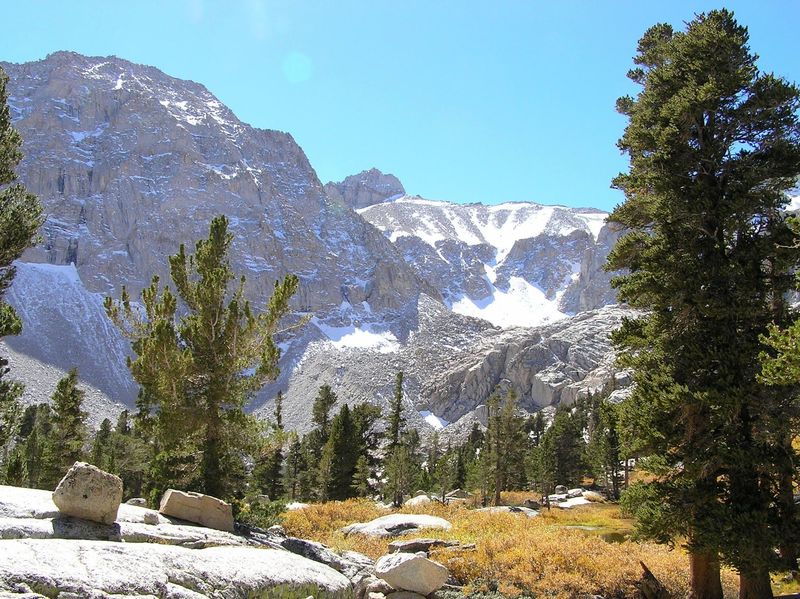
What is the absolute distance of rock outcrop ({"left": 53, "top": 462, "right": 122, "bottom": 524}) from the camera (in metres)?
10.4

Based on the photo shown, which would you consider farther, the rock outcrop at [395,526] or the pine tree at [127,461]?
the pine tree at [127,461]

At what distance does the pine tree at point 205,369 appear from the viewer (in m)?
18.2

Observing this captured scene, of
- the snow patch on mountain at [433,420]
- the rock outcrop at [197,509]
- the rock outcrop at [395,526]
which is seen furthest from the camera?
the snow patch on mountain at [433,420]

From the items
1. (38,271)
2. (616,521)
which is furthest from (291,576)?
(38,271)

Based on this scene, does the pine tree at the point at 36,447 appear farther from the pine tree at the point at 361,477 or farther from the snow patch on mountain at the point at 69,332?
the snow patch on mountain at the point at 69,332

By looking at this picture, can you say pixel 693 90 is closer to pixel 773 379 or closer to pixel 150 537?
pixel 773 379

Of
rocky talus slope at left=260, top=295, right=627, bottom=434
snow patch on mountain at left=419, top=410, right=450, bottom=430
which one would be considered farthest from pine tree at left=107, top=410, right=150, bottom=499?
snow patch on mountain at left=419, top=410, right=450, bottom=430

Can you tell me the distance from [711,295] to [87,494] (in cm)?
1244

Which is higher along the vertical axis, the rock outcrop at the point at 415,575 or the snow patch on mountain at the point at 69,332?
the snow patch on mountain at the point at 69,332

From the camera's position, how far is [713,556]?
1159cm

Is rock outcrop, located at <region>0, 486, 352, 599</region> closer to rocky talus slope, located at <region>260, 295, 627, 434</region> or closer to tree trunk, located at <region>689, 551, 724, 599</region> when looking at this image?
tree trunk, located at <region>689, 551, 724, 599</region>

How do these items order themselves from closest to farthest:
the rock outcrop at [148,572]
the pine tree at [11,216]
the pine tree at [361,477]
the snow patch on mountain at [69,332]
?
the rock outcrop at [148,572]
the pine tree at [11,216]
the pine tree at [361,477]
the snow patch on mountain at [69,332]

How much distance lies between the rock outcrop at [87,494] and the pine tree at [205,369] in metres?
7.40

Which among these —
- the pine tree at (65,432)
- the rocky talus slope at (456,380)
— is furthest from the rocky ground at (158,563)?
the rocky talus slope at (456,380)
